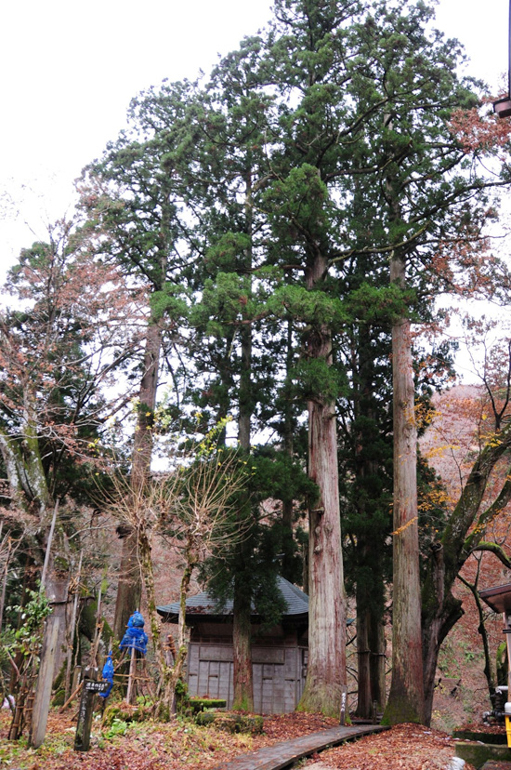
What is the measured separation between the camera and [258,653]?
50.5ft

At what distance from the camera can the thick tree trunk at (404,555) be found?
10.9m

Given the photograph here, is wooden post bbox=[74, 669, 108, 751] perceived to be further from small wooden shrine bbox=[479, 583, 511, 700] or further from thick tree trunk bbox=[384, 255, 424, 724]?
thick tree trunk bbox=[384, 255, 424, 724]

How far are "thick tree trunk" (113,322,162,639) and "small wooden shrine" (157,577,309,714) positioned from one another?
1.39 m

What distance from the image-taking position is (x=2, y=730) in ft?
25.3

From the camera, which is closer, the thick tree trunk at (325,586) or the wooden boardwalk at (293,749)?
the wooden boardwalk at (293,749)

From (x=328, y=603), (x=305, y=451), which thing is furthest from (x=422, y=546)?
(x=328, y=603)

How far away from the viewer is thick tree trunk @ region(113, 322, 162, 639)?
12894 millimetres

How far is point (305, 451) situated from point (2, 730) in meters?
10.7

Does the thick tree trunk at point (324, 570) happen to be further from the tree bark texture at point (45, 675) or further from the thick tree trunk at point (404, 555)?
the tree bark texture at point (45, 675)

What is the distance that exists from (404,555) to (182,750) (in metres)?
6.30

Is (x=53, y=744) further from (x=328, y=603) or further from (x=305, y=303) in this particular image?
(x=305, y=303)

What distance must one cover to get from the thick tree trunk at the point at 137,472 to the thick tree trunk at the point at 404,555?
202 inches

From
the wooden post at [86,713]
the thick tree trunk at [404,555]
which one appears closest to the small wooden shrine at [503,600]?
the thick tree trunk at [404,555]

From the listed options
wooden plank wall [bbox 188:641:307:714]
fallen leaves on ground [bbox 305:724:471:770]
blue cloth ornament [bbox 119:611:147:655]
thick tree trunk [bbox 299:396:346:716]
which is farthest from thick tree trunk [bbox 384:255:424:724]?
blue cloth ornament [bbox 119:611:147:655]
